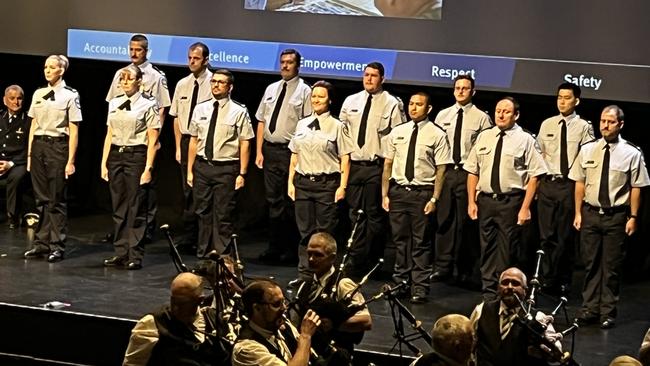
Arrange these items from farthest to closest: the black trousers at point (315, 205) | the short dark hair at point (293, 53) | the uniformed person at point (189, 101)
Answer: the uniformed person at point (189, 101) → the short dark hair at point (293, 53) → the black trousers at point (315, 205)

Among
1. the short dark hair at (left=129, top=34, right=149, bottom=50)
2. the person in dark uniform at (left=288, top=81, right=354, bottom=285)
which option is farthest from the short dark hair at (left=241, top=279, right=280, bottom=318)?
the short dark hair at (left=129, top=34, right=149, bottom=50)

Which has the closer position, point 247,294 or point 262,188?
point 247,294

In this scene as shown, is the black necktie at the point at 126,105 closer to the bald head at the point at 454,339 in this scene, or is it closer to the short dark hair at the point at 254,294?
the short dark hair at the point at 254,294

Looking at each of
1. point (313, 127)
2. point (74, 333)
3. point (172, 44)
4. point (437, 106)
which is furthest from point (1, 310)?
point (437, 106)

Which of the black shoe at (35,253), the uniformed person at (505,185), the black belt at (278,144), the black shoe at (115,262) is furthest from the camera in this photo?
the black belt at (278,144)

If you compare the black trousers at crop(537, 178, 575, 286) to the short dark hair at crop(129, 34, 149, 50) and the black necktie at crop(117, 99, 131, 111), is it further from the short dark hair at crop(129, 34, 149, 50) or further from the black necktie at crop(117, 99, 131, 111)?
the short dark hair at crop(129, 34, 149, 50)

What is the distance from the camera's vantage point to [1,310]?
7.73 meters

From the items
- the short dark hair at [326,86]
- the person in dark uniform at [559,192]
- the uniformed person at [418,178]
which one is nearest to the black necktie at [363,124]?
the short dark hair at [326,86]

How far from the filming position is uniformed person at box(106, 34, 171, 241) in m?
9.66

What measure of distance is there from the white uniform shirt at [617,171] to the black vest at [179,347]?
11.6 ft

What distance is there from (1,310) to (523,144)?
3.44 meters

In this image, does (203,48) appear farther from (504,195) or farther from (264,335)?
(264,335)

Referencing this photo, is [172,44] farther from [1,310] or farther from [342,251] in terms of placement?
[1,310]

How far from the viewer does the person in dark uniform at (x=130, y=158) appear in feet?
29.0
